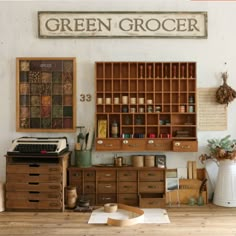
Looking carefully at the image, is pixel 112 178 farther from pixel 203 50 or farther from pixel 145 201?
pixel 203 50

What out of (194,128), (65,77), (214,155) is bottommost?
(214,155)

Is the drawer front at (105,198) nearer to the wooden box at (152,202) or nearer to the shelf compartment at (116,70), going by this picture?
the wooden box at (152,202)

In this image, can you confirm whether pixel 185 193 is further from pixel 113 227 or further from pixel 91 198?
pixel 113 227

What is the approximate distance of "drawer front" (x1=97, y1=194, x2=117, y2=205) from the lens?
5223 mm

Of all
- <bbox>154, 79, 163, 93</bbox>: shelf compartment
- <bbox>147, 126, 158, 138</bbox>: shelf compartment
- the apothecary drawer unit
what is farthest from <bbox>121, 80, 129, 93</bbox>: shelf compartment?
<bbox>147, 126, 158, 138</bbox>: shelf compartment

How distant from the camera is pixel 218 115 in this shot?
5539 millimetres

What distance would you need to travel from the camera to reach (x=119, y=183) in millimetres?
5223

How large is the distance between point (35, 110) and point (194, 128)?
2.43m

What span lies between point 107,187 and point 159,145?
98 centimetres

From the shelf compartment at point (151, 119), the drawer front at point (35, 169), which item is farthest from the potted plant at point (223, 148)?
the drawer front at point (35, 169)

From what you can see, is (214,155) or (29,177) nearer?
(29,177)

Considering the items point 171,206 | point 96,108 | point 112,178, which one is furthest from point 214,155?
point 96,108

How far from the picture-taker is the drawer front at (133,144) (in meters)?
5.30

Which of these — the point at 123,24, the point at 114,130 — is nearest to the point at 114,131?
the point at 114,130
